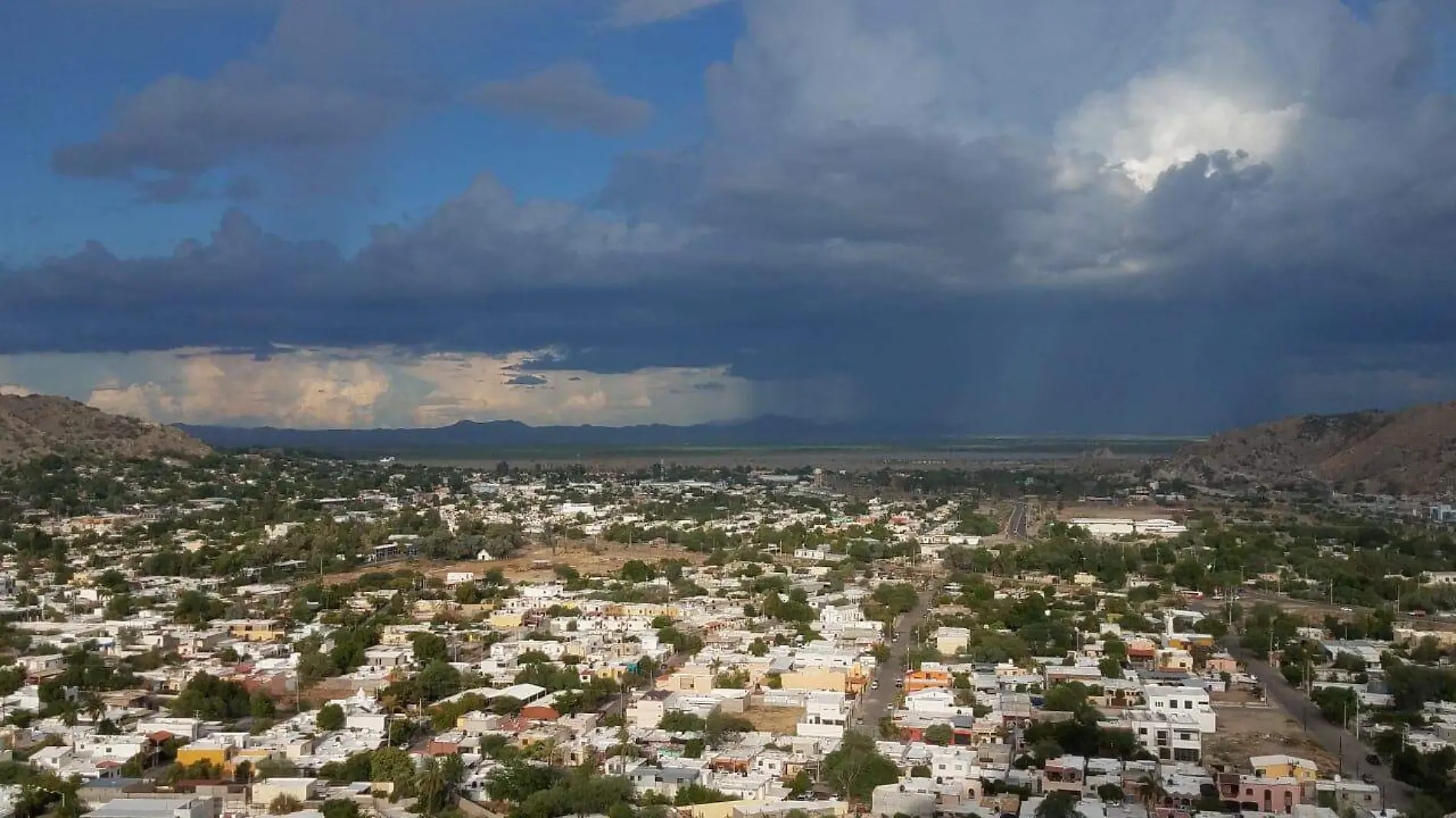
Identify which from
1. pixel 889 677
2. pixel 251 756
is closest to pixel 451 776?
pixel 251 756

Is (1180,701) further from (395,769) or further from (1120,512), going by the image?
(1120,512)

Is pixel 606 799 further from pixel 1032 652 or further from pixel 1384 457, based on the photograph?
pixel 1384 457

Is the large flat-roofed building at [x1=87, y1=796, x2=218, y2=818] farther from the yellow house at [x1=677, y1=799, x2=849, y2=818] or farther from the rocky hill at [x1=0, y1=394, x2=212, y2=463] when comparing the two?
the rocky hill at [x1=0, y1=394, x2=212, y2=463]

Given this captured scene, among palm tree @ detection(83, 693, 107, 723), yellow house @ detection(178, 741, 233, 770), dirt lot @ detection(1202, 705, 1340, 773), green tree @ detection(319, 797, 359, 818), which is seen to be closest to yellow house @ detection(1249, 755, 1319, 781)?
dirt lot @ detection(1202, 705, 1340, 773)

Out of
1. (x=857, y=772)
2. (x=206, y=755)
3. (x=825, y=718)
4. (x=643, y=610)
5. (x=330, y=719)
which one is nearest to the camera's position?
(x=857, y=772)

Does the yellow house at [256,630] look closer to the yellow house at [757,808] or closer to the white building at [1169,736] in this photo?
the yellow house at [757,808]

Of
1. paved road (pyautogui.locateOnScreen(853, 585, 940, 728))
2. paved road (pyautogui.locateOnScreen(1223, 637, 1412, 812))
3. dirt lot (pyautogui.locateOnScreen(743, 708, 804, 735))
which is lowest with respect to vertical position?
paved road (pyautogui.locateOnScreen(1223, 637, 1412, 812))

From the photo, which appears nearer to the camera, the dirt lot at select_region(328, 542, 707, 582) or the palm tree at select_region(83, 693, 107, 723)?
the palm tree at select_region(83, 693, 107, 723)
